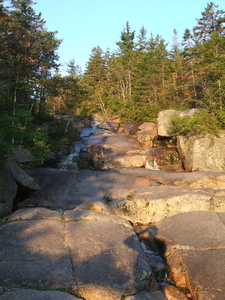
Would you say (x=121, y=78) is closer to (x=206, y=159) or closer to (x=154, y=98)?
(x=154, y=98)

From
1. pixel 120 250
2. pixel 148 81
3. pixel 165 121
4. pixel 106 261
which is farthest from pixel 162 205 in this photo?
pixel 148 81

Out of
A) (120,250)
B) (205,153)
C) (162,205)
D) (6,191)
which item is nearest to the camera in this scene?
(120,250)

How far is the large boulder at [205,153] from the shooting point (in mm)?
17250

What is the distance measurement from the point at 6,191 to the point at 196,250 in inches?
290

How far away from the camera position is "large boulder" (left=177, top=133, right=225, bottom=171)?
17.2 metres

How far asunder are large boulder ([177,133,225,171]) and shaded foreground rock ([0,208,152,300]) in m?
12.2

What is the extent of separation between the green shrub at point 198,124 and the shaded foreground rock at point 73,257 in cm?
1307

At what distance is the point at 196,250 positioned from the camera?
5.96 metres

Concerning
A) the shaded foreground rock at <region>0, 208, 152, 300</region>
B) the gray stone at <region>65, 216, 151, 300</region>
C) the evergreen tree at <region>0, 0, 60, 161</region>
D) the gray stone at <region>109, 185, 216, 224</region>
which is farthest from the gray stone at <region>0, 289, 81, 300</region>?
the evergreen tree at <region>0, 0, 60, 161</region>

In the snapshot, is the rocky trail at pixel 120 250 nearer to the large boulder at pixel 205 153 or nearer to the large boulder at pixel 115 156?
the large boulder at pixel 115 156

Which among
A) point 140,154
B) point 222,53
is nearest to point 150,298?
point 140,154

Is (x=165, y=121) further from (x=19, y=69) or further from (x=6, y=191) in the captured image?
(x=6, y=191)

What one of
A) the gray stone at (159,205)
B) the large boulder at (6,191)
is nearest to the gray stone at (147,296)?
the gray stone at (159,205)

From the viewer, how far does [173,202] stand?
9.61 m
